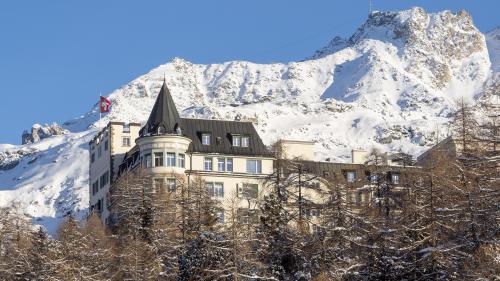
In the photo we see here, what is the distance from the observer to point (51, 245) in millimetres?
93062

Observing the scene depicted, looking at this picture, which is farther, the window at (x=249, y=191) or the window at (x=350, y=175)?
the window at (x=350, y=175)

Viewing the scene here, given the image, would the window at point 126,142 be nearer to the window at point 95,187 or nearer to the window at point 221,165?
the window at point 95,187

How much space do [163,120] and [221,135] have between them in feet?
21.8

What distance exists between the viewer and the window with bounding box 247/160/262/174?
12675 centimetres

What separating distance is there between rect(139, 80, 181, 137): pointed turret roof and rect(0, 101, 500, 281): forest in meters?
17.4

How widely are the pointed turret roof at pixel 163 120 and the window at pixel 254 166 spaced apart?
851cm

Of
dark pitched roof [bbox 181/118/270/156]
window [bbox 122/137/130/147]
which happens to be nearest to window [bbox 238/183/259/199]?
dark pitched roof [bbox 181/118/270/156]

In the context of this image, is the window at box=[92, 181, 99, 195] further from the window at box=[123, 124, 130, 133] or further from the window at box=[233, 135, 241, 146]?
the window at box=[233, 135, 241, 146]

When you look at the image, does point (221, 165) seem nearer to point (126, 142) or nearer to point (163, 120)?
point (163, 120)

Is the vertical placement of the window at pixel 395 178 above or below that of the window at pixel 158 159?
below

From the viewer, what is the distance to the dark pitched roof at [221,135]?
416 feet

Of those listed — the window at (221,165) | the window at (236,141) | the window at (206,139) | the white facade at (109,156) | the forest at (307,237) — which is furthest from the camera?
the white facade at (109,156)

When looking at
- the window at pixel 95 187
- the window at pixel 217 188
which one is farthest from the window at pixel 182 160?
the window at pixel 95 187

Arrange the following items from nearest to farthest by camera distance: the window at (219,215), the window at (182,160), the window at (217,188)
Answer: the window at (219,215) → the window at (217,188) → the window at (182,160)
